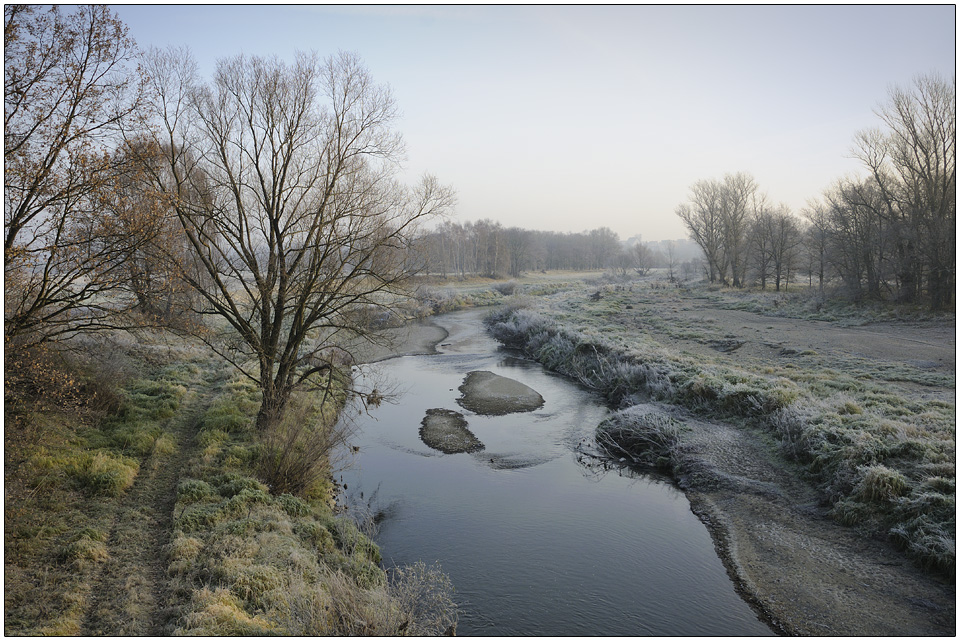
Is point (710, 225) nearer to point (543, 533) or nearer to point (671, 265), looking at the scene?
point (671, 265)

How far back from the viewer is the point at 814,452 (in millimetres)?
11461

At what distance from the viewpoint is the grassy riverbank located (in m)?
6.21

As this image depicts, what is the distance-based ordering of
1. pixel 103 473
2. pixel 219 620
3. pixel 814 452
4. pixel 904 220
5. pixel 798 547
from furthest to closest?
pixel 904 220, pixel 814 452, pixel 103 473, pixel 798 547, pixel 219 620

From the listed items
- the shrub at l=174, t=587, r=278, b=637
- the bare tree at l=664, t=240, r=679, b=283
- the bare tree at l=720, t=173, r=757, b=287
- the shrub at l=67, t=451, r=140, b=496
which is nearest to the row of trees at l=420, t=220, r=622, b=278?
the bare tree at l=664, t=240, r=679, b=283

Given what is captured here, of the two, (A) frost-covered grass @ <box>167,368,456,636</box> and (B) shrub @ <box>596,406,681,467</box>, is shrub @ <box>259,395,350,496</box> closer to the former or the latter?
(A) frost-covered grass @ <box>167,368,456,636</box>

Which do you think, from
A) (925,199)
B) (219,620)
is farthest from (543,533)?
(925,199)

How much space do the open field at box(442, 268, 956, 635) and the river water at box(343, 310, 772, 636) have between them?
825 millimetres

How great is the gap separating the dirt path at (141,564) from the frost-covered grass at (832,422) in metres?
10.9

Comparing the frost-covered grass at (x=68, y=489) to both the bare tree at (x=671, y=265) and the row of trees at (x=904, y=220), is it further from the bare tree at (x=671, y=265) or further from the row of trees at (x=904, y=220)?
the bare tree at (x=671, y=265)

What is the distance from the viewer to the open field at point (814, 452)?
797 centimetres

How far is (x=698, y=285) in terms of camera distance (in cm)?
6166

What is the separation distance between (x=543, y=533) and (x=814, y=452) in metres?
6.47

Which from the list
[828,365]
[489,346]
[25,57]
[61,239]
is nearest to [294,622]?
[61,239]

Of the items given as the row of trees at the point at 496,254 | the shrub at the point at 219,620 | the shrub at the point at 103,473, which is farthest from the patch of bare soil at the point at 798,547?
the row of trees at the point at 496,254
